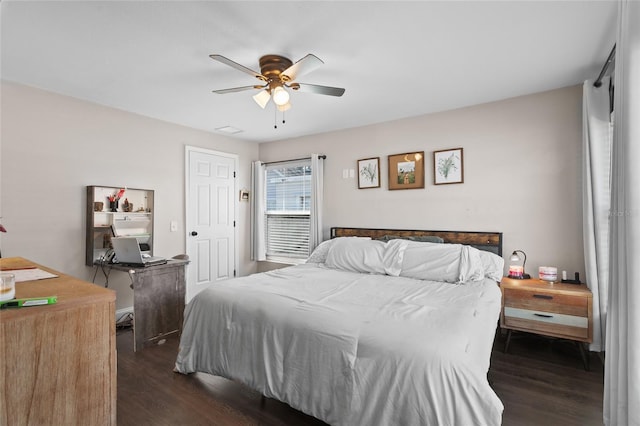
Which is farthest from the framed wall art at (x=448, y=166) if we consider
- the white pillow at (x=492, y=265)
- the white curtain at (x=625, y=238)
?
the white curtain at (x=625, y=238)

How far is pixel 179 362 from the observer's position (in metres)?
2.54

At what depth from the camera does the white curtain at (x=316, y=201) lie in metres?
4.72

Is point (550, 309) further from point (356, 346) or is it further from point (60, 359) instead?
point (60, 359)

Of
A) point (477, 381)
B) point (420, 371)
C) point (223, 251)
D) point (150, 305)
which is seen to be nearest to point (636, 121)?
point (477, 381)

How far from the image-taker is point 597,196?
8.96 ft

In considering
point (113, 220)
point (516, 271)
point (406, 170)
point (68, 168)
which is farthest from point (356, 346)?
point (68, 168)

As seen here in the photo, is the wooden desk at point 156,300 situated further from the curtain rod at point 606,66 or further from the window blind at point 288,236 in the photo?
the curtain rod at point 606,66

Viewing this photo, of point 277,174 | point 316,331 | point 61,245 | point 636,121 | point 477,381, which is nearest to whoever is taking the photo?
point 636,121

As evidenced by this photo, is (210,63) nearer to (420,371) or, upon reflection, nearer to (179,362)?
(179,362)

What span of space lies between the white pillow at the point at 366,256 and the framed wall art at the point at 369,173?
1.07m

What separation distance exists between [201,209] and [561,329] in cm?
450

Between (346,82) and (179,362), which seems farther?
(346,82)

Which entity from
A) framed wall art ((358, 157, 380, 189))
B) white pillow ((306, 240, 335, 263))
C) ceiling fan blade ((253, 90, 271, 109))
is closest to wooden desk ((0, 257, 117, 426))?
ceiling fan blade ((253, 90, 271, 109))

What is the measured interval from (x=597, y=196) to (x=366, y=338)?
254cm
